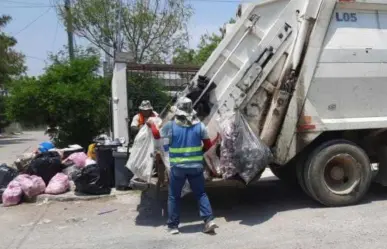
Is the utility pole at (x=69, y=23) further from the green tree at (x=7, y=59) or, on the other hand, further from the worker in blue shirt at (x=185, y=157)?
the worker in blue shirt at (x=185, y=157)

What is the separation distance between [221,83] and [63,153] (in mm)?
4042

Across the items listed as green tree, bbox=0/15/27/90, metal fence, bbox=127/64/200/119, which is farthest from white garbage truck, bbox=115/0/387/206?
green tree, bbox=0/15/27/90

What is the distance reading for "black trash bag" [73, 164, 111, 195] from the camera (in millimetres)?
7250

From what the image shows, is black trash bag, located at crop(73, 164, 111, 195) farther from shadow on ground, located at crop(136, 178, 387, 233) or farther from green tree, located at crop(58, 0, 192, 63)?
green tree, located at crop(58, 0, 192, 63)

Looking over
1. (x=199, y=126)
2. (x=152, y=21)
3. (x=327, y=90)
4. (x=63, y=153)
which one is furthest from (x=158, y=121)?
(x=152, y=21)

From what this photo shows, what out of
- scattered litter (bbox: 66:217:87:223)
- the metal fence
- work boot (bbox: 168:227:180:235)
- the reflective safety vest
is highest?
the metal fence

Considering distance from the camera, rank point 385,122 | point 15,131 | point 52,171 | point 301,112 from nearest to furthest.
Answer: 1. point 301,112
2. point 385,122
3. point 52,171
4. point 15,131

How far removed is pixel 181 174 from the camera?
5.48 metres

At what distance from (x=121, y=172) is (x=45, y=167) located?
1.28 m

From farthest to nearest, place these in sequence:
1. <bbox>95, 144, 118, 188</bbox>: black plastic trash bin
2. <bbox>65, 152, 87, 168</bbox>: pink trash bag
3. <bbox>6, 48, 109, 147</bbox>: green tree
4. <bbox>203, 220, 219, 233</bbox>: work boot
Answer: <bbox>6, 48, 109, 147</bbox>: green tree < <bbox>65, 152, 87, 168</bbox>: pink trash bag < <bbox>95, 144, 118, 188</bbox>: black plastic trash bin < <bbox>203, 220, 219, 233</bbox>: work boot

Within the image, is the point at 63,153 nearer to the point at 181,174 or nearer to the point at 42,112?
the point at 42,112

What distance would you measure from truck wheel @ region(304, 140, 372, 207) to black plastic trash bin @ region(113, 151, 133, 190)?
2781mm

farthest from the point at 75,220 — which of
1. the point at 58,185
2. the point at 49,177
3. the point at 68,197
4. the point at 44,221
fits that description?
the point at 49,177

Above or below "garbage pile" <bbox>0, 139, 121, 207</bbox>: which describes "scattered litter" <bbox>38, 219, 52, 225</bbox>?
below
